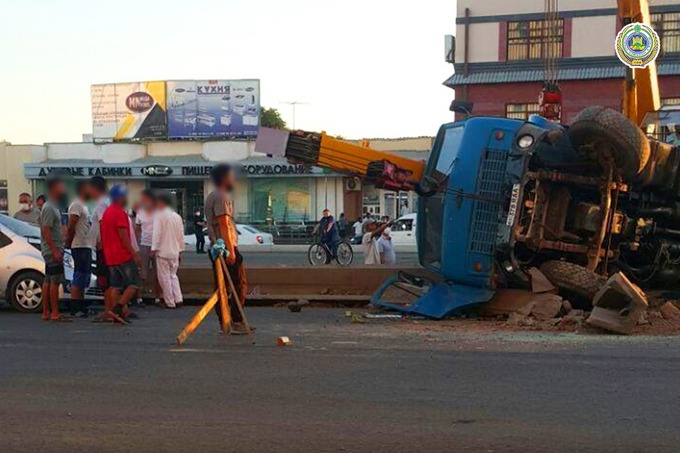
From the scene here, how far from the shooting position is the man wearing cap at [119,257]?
9.77 meters

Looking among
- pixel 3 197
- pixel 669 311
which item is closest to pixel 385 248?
pixel 669 311

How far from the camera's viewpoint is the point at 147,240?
11773 mm

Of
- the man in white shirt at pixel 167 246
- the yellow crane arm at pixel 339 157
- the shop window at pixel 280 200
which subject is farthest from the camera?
the shop window at pixel 280 200

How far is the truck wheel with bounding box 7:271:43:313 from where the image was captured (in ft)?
36.0

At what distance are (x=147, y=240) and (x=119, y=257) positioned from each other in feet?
6.63

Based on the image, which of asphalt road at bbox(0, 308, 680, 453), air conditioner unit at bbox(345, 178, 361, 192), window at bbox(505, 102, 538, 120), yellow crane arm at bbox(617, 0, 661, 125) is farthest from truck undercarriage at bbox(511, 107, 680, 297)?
window at bbox(505, 102, 538, 120)

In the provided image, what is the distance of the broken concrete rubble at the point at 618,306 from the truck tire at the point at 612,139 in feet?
4.69

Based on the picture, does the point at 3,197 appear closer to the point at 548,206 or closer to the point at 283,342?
the point at 283,342

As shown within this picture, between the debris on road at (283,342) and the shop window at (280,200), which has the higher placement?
the debris on road at (283,342)

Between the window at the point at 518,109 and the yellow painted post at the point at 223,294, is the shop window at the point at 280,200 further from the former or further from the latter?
the yellow painted post at the point at 223,294

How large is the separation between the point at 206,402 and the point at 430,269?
511 cm

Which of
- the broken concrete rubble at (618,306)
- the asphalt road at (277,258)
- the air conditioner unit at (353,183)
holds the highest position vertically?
the air conditioner unit at (353,183)

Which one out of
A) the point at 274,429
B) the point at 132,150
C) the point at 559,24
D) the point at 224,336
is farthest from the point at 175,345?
the point at 132,150

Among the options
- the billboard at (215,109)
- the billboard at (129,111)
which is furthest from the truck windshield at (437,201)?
the billboard at (129,111)
